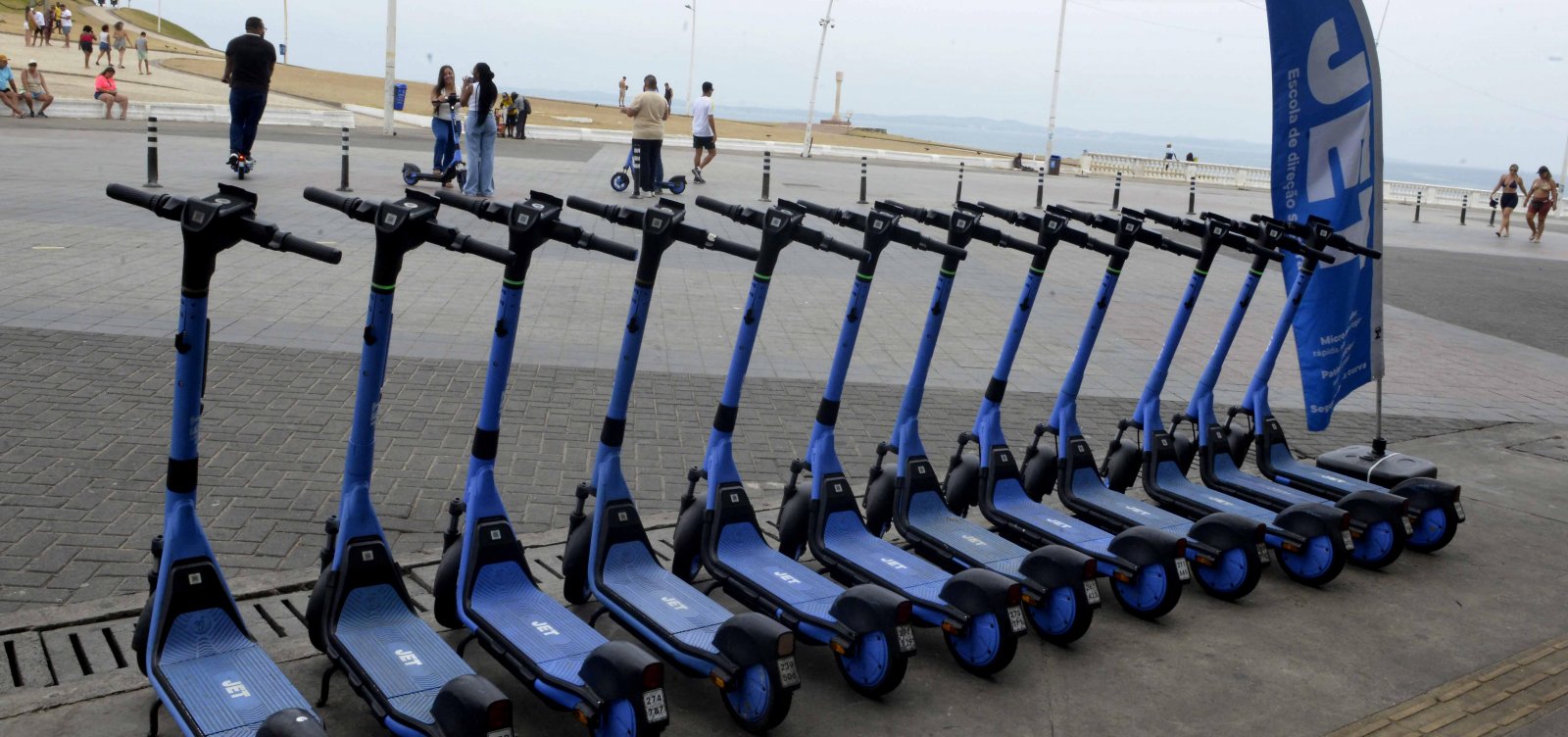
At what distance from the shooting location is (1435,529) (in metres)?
6.34

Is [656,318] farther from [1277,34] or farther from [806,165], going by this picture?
[806,165]

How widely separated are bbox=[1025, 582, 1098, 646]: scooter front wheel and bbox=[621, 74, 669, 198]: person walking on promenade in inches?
606

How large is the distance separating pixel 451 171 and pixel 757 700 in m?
15.8

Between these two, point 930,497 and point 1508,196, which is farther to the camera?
point 1508,196

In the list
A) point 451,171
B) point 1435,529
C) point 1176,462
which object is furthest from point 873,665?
point 451,171

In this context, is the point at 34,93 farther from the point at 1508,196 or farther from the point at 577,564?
the point at 1508,196

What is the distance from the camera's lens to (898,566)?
5.08 metres

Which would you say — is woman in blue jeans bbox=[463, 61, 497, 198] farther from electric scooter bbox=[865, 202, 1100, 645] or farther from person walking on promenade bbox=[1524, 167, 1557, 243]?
person walking on promenade bbox=[1524, 167, 1557, 243]

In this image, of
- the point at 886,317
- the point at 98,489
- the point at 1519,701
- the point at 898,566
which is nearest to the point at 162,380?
the point at 98,489

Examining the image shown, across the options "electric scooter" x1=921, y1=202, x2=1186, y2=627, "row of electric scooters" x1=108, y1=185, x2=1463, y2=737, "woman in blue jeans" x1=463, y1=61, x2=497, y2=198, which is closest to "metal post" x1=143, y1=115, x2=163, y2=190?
"woman in blue jeans" x1=463, y1=61, x2=497, y2=198

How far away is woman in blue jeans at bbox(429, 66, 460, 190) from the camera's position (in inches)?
720

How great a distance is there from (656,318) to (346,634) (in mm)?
6731

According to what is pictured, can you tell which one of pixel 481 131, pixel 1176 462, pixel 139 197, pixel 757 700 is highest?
pixel 481 131

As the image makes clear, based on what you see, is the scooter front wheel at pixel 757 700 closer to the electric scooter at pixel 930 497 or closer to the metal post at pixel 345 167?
the electric scooter at pixel 930 497
